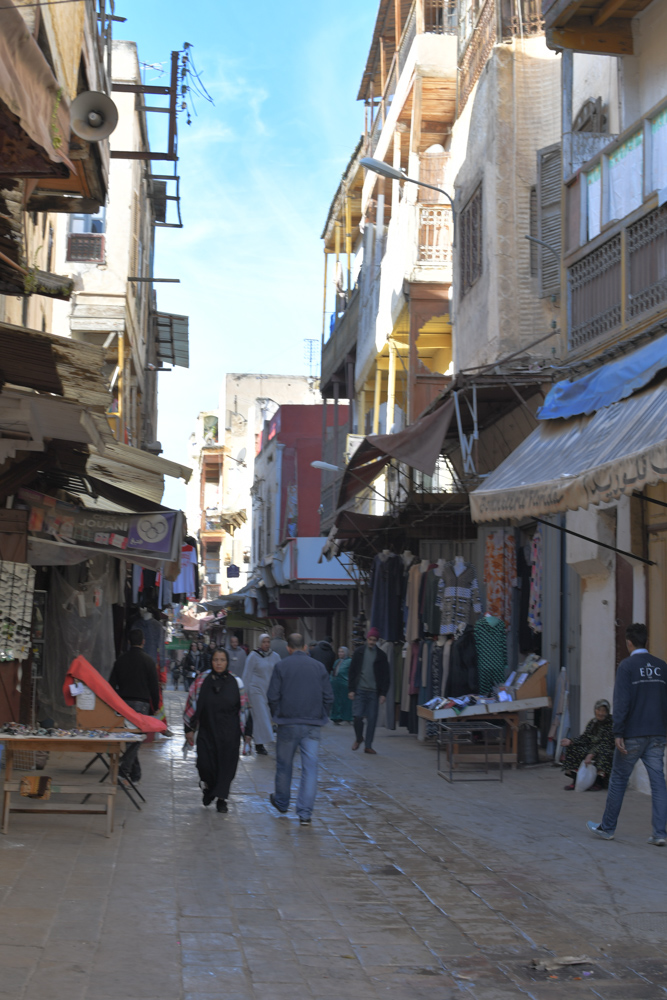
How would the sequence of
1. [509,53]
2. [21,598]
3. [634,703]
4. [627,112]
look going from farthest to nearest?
[509,53]
[627,112]
[21,598]
[634,703]

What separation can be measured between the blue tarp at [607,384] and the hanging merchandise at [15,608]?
5.83 metres

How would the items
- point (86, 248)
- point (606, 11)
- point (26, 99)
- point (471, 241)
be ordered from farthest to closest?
point (86, 248) → point (471, 241) → point (606, 11) → point (26, 99)

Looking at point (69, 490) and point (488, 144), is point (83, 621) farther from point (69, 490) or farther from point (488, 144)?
point (488, 144)

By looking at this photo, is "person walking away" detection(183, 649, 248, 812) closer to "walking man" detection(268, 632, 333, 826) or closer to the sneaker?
"walking man" detection(268, 632, 333, 826)

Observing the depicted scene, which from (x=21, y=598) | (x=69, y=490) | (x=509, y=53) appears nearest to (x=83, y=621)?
(x=69, y=490)

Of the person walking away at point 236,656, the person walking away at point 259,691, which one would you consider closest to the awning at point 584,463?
the person walking away at point 259,691

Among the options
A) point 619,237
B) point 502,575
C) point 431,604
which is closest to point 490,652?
point 502,575

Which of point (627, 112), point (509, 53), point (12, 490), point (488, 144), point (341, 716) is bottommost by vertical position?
point (341, 716)

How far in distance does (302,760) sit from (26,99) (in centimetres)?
642

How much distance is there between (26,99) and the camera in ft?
20.4

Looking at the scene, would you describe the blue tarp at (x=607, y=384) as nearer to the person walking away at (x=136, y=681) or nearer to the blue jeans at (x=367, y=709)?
the person walking away at (x=136, y=681)

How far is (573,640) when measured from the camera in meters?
14.2

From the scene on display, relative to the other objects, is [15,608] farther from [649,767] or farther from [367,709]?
[649,767]

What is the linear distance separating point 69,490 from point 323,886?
8515 millimetres
